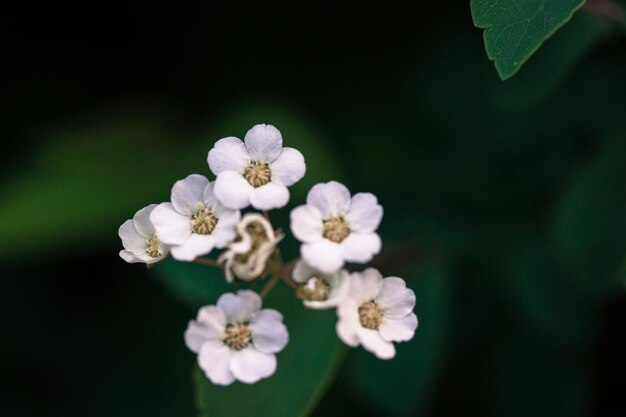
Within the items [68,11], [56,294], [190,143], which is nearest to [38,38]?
[68,11]

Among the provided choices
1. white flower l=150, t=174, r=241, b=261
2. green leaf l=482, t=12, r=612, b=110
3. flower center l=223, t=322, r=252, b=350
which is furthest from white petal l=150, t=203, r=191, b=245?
green leaf l=482, t=12, r=612, b=110

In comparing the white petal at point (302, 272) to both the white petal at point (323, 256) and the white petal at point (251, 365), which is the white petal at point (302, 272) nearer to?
the white petal at point (323, 256)

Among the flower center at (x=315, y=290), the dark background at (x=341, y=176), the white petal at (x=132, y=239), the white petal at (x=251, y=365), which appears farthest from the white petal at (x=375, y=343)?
the dark background at (x=341, y=176)

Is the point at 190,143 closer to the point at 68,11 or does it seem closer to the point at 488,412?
the point at 68,11

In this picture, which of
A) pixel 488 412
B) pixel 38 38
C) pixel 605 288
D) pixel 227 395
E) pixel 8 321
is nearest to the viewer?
pixel 227 395

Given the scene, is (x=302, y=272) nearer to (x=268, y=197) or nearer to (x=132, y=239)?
(x=268, y=197)

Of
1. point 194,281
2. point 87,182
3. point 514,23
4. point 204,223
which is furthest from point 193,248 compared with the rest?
point 87,182

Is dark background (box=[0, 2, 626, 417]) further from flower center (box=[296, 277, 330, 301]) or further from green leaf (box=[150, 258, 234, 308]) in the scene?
flower center (box=[296, 277, 330, 301])
